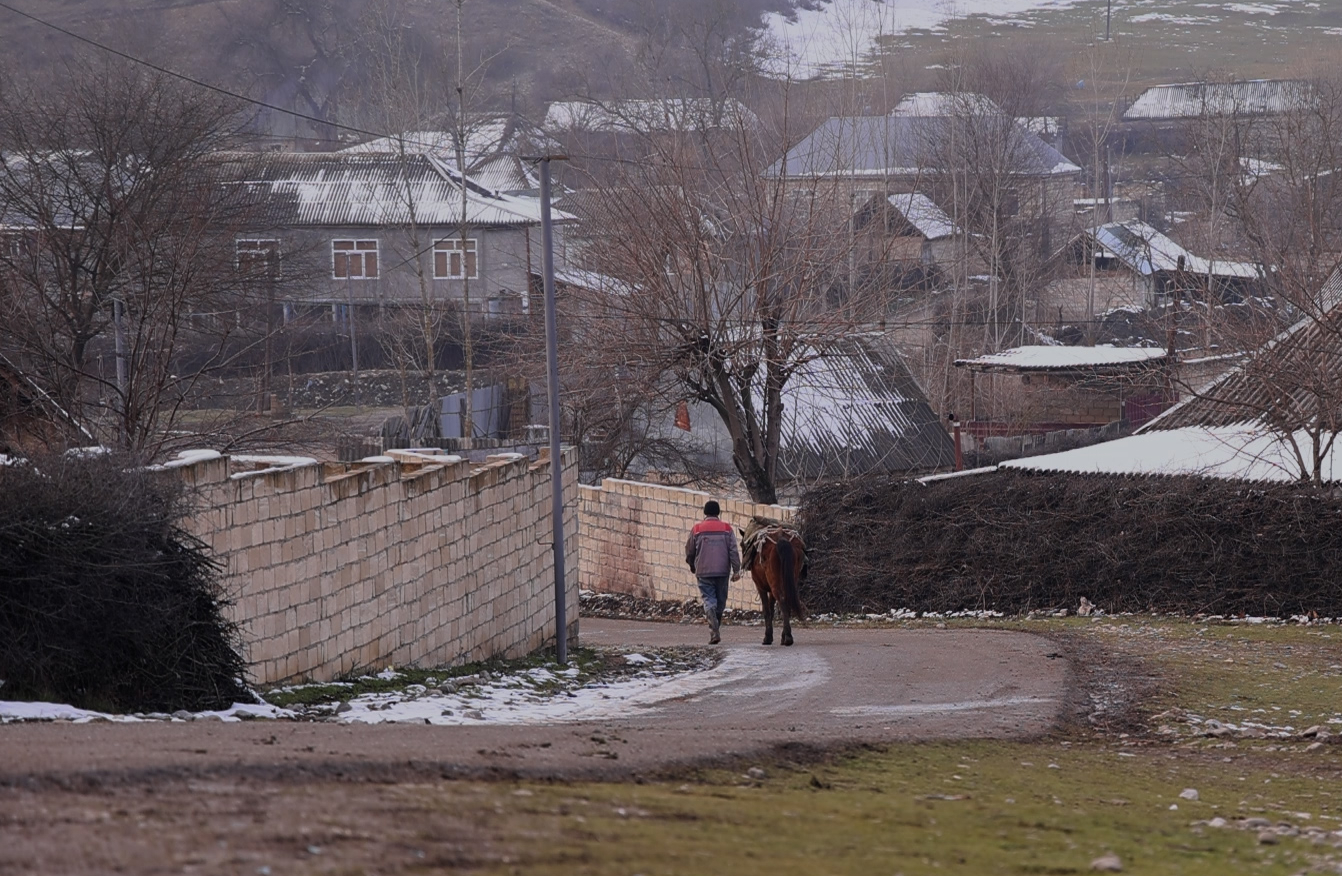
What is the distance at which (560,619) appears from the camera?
53.1 ft

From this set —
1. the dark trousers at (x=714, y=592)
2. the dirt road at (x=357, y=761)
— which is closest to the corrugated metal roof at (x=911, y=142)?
the dark trousers at (x=714, y=592)

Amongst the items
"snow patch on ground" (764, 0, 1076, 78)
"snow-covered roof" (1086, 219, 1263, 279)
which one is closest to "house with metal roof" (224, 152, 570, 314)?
"snow-covered roof" (1086, 219, 1263, 279)

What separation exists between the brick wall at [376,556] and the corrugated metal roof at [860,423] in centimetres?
1778

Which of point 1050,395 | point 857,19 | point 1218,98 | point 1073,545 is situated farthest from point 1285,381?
point 857,19

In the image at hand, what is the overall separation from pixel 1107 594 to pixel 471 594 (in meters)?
10.3

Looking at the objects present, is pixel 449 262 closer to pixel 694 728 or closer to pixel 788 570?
pixel 788 570

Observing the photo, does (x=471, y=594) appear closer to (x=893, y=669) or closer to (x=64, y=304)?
(x=893, y=669)

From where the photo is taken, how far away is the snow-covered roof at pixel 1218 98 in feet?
260

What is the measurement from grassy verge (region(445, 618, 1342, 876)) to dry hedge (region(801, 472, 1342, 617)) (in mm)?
9607

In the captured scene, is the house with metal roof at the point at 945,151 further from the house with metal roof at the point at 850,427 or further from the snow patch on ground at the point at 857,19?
the snow patch on ground at the point at 857,19

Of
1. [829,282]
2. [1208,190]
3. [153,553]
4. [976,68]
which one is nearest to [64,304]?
[829,282]

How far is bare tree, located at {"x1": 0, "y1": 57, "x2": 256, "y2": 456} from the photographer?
25.6 m

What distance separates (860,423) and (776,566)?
2019cm

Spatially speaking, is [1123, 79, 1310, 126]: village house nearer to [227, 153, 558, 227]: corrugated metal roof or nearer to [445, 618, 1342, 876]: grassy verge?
[227, 153, 558, 227]: corrugated metal roof
